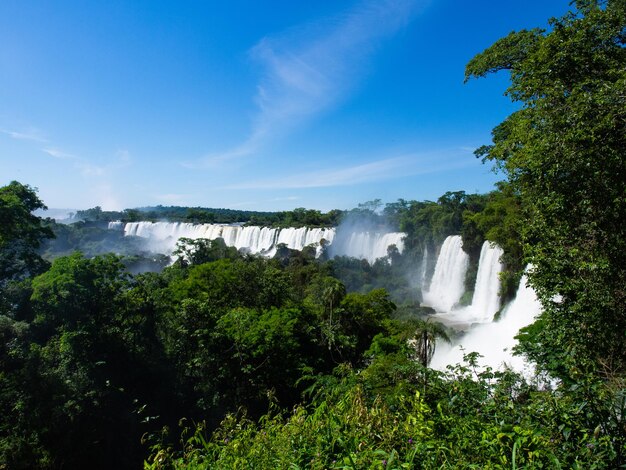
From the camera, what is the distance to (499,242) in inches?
773

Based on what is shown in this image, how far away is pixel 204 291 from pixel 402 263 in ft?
93.3

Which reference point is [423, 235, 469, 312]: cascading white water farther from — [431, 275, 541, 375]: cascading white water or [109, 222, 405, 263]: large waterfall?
[431, 275, 541, 375]: cascading white water

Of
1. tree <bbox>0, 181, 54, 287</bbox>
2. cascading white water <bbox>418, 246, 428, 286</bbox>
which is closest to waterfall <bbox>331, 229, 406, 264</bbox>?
cascading white water <bbox>418, 246, 428, 286</bbox>

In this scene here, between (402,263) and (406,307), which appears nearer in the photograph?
(406,307)

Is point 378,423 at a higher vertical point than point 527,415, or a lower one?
lower

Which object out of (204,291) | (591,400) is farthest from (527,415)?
(204,291)

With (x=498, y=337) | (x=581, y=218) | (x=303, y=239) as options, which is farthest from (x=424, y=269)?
(x=581, y=218)

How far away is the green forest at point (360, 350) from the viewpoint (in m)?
2.72

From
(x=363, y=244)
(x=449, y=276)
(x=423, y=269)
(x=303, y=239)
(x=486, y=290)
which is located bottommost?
(x=486, y=290)

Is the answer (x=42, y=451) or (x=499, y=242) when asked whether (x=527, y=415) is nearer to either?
(x=42, y=451)

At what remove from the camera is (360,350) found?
56.7 feet

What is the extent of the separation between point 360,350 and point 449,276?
59.3 feet

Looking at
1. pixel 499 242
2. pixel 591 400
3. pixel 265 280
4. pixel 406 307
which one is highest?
pixel 499 242

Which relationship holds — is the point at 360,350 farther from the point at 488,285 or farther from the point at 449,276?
the point at 449,276
